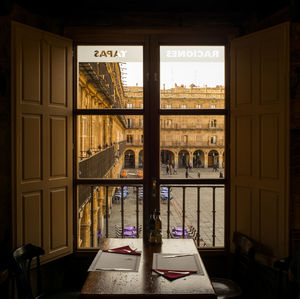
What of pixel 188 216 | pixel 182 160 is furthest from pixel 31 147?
pixel 188 216

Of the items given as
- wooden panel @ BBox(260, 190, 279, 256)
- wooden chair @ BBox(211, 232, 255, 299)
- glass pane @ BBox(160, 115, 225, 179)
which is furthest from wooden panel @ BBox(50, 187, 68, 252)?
wooden panel @ BBox(260, 190, 279, 256)

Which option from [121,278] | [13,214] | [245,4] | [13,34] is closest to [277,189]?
[121,278]

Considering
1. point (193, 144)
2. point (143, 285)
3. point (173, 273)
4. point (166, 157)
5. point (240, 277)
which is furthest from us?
point (193, 144)

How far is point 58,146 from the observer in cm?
259

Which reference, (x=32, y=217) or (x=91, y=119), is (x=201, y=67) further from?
(x=91, y=119)

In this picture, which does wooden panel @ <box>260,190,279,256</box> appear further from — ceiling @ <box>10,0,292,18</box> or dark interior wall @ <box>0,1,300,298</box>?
ceiling @ <box>10,0,292,18</box>

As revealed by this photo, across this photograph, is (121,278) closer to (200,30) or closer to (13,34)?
(13,34)

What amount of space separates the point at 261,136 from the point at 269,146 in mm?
112

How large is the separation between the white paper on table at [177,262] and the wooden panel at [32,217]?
1.12m

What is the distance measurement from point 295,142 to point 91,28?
84.1 inches

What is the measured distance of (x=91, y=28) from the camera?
2.74 metres

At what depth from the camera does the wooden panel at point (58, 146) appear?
2545mm

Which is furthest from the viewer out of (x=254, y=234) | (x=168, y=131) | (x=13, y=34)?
(x=168, y=131)

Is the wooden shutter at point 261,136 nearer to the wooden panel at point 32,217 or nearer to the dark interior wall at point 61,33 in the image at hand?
the dark interior wall at point 61,33
